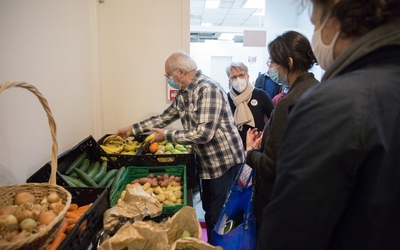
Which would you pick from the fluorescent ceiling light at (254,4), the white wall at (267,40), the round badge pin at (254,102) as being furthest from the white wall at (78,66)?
the fluorescent ceiling light at (254,4)

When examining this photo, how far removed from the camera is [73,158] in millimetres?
1650

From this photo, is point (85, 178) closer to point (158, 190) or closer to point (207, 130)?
point (158, 190)

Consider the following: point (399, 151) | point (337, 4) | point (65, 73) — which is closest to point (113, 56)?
point (65, 73)

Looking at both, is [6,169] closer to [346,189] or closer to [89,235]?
[89,235]

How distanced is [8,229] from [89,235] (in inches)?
11.9

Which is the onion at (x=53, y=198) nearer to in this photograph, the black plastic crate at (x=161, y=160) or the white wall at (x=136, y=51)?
the black plastic crate at (x=161, y=160)

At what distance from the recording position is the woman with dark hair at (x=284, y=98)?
1168 mm

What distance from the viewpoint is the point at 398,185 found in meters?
0.54

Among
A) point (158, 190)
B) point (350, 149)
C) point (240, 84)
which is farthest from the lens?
point (240, 84)

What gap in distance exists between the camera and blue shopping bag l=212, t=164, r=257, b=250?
131 cm

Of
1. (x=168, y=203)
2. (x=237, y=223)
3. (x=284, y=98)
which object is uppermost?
(x=284, y=98)

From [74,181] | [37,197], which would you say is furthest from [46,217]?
[74,181]

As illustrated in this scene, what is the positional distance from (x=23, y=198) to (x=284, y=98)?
1032 millimetres

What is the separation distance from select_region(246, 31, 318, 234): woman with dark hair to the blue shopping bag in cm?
6
